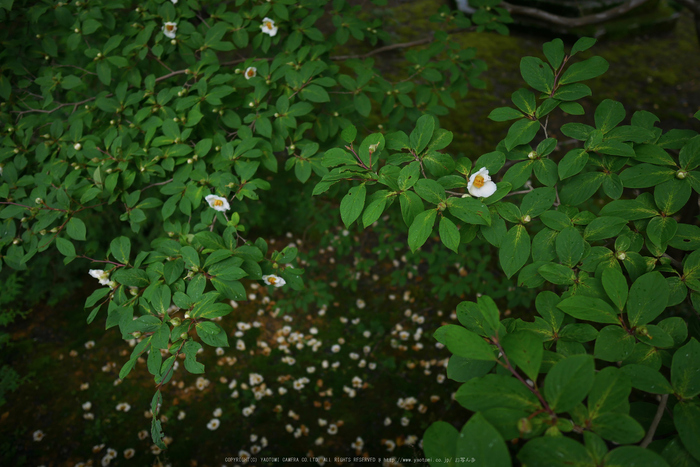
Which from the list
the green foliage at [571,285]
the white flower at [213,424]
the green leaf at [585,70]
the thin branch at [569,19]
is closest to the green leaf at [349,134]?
the green foliage at [571,285]

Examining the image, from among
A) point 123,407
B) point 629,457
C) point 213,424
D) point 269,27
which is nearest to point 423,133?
point 629,457

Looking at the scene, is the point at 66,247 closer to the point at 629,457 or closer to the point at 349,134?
the point at 349,134

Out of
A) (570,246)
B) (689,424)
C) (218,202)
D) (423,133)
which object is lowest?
(218,202)

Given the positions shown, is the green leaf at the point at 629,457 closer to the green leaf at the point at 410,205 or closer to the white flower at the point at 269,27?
the green leaf at the point at 410,205

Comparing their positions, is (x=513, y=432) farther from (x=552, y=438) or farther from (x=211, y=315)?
(x=211, y=315)

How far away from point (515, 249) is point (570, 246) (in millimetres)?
125

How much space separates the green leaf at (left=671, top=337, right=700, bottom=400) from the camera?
2.36 ft

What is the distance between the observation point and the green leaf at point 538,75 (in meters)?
1.05

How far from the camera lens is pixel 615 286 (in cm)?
82

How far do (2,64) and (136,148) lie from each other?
879 mm

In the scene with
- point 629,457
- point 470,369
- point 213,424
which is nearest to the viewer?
point 629,457

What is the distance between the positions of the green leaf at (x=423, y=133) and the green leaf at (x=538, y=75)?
0.31 meters

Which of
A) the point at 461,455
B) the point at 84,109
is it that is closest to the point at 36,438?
the point at 84,109

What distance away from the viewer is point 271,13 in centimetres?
172
